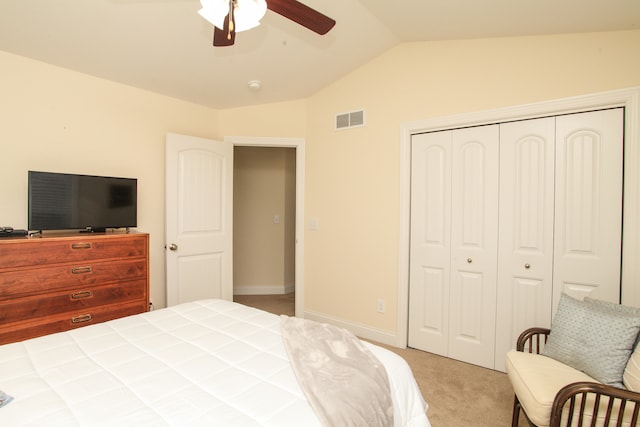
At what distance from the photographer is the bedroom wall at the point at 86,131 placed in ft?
7.90

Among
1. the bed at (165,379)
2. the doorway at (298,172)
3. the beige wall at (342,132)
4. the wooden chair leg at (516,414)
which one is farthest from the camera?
the doorway at (298,172)

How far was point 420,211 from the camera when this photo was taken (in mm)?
2934

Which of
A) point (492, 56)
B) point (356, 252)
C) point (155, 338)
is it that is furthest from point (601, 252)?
point (155, 338)

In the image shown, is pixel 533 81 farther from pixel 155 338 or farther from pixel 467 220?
pixel 155 338

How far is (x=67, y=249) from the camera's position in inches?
89.6

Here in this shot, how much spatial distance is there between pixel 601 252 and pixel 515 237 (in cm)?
51

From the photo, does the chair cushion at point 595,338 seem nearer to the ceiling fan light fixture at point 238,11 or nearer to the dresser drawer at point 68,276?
the ceiling fan light fixture at point 238,11

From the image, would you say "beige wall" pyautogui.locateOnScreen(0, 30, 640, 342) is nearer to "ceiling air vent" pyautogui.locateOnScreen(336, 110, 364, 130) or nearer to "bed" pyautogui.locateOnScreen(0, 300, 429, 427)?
"ceiling air vent" pyautogui.locateOnScreen(336, 110, 364, 130)

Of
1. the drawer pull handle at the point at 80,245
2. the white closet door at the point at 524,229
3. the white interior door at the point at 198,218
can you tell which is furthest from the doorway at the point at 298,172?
the white closet door at the point at 524,229

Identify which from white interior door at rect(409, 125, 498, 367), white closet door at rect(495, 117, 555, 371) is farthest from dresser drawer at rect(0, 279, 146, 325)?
white closet door at rect(495, 117, 555, 371)

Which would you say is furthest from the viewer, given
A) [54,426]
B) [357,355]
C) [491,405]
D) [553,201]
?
[553,201]

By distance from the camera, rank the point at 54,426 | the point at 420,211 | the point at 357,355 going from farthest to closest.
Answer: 1. the point at 420,211
2. the point at 357,355
3. the point at 54,426

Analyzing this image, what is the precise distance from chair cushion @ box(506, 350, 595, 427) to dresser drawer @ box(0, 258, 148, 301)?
2.76m

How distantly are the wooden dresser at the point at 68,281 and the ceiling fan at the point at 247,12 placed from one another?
1.86m
